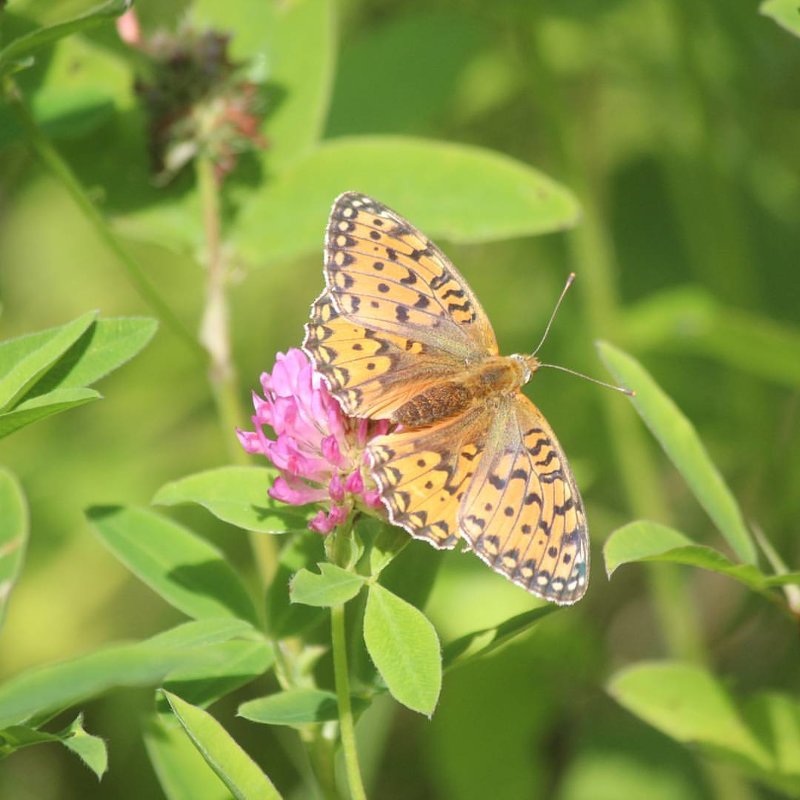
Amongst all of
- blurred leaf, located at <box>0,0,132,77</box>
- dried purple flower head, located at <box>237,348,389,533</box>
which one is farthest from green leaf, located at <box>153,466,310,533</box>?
blurred leaf, located at <box>0,0,132,77</box>

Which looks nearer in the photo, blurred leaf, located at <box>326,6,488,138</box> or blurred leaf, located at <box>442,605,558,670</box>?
blurred leaf, located at <box>442,605,558,670</box>

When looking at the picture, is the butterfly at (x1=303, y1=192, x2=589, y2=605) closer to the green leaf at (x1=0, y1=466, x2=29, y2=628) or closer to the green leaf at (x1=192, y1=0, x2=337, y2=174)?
the green leaf at (x1=0, y1=466, x2=29, y2=628)

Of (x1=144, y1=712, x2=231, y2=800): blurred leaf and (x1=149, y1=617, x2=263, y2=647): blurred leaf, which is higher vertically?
(x1=149, y1=617, x2=263, y2=647): blurred leaf

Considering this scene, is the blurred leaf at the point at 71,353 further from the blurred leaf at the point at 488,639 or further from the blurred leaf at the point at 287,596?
the blurred leaf at the point at 488,639

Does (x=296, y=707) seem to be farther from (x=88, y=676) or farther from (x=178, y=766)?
(x=88, y=676)

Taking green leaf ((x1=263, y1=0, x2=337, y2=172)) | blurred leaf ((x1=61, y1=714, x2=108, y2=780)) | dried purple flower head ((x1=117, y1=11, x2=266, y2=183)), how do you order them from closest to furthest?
blurred leaf ((x1=61, y1=714, x2=108, y2=780)), dried purple flower head ((x1=117, y1=11, x2=266, y2=183)), green leaf ((x1=263, y1=0, x2=337, y2=172))

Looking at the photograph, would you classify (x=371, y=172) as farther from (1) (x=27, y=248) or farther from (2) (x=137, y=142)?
(1) (x=27, y=248)
